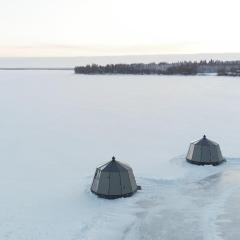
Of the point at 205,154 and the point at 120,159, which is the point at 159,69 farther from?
the point at 205,154

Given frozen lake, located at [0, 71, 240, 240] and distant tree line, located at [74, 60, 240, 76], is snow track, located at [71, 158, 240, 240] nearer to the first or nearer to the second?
frozen lake, located at [0, 71, 240, 240]

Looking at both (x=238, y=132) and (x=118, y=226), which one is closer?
(x=118, y=226)

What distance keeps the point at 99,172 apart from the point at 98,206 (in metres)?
1.17

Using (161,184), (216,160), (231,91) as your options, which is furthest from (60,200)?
(231,91)

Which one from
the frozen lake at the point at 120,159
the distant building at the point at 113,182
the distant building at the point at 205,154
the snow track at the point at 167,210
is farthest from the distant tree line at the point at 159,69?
the distant building at the point at 113,182

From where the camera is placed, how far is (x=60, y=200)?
1213cm

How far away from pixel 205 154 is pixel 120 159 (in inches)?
127

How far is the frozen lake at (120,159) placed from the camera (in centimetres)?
1037

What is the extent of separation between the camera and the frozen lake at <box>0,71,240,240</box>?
34.0ft

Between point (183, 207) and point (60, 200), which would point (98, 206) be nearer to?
point (60, 200)

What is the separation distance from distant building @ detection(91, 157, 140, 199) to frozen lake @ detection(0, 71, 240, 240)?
0.88ft

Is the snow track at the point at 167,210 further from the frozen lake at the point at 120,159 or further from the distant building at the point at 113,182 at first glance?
the distant building at the point at 113,182

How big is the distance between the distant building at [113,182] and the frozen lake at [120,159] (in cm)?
27

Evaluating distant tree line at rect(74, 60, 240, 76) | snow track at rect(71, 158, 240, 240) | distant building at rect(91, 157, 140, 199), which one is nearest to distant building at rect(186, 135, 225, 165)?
snow track at rect(71, 158, 240, 240)
